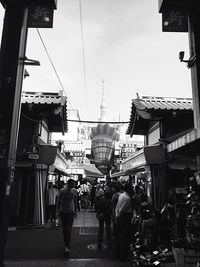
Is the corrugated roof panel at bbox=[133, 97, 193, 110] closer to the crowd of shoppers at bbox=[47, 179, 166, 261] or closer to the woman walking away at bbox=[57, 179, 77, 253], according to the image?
the crowd of shoppers at bbox=[47, 179, 166, 261]

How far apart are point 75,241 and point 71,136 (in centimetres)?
2904

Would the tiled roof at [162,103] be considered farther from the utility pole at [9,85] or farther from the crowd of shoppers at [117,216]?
the utility pole at [9,85]

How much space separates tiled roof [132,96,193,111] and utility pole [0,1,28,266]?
7.57 metres

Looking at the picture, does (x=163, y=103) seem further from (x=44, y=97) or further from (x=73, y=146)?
(x=73, y=146)

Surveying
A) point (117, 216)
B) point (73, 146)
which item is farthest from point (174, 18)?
point (73, 146)

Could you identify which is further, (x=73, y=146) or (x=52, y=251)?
(x=73, y=146)

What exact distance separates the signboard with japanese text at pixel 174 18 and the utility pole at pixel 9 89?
412cm

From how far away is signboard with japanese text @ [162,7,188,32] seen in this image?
7348 millimetres

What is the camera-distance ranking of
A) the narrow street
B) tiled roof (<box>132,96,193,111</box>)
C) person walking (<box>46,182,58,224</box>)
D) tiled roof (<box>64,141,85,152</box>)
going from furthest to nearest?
tiled roof (<box>64,141,85,152</box>)
person walking (<box>46,182,58,224</box>)
tiled roof (<box>132,96,193,111</box>)
the narrow street

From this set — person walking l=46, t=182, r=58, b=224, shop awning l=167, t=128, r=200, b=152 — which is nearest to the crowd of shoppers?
shop awning l=167, t=128, r=200, b=152

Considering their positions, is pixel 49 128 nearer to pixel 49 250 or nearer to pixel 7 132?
pixel 49 250

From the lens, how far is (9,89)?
6.24m

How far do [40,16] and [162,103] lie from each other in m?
9.10

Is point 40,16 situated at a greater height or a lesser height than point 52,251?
greater
